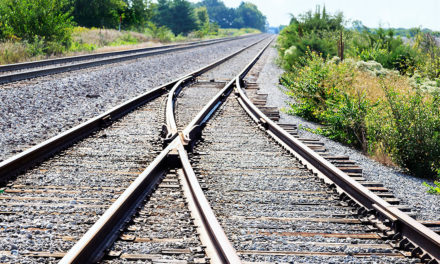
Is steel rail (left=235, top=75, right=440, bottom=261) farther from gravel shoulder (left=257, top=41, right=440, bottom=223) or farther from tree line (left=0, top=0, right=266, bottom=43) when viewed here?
tree line (left=0, top=0, right=266, bottom=43)

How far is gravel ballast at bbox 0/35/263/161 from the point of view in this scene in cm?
694

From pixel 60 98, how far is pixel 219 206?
7056 millimetres

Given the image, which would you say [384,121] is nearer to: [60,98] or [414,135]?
[414,135]

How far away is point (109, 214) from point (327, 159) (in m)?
3.10

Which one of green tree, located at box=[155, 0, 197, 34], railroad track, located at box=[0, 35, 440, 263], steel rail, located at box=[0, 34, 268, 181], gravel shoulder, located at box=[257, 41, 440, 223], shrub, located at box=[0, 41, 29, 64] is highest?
green tree, located at box=[155, 0, 197, 34]

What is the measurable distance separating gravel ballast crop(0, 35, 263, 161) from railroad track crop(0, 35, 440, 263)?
3.21ft

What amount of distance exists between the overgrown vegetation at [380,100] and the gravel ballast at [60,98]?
4.48m

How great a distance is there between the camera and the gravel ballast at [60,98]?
694 cm

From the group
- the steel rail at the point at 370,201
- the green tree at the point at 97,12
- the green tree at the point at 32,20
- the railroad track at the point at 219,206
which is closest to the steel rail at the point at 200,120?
the railroad track at the point at 219,206

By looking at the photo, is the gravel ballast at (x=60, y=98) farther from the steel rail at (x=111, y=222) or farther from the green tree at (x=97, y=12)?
the green tree at (x=97, y=12)

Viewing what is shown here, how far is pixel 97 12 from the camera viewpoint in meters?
44.1

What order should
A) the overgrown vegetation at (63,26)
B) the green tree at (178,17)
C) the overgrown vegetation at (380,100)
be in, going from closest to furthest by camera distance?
1. the overgrown vegetation at (380,100)
2. the overgrown vegetation at (63,26)
3. the green tree at (178,17)

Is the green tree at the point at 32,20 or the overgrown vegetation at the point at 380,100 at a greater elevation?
the green tree at the point at 32,20

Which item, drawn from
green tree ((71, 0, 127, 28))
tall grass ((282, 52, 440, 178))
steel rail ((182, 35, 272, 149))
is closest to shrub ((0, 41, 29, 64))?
steel rail ((182, 35, 272, 149))
